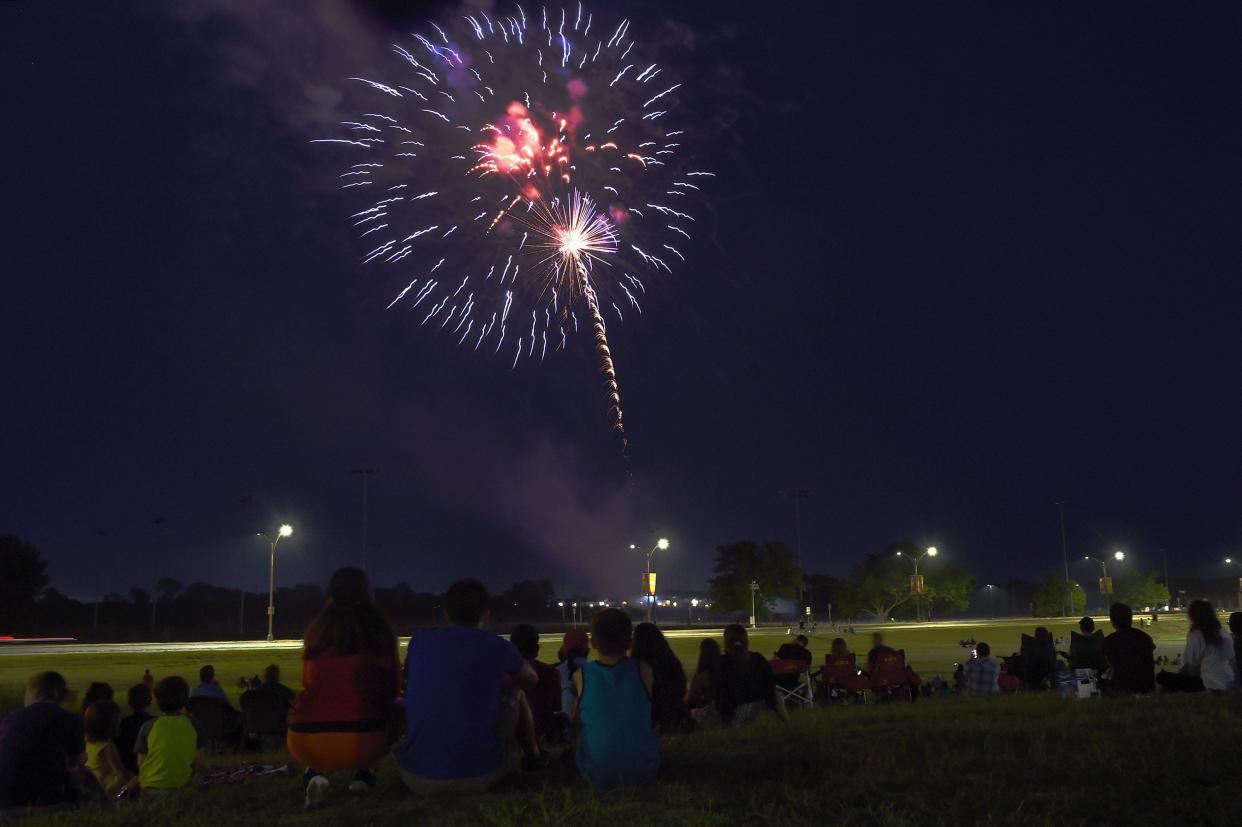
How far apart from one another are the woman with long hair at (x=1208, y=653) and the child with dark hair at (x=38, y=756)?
10.5 metres

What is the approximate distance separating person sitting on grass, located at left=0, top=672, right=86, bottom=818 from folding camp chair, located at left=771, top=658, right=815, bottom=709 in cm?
893

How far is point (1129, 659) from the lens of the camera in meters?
11.1

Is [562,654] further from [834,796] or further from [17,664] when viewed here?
[17,664]

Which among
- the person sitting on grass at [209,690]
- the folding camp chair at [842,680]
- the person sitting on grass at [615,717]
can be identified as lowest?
the folding camp chair at [842,680]

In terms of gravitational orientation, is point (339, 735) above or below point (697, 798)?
above

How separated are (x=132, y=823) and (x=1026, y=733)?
256 inches

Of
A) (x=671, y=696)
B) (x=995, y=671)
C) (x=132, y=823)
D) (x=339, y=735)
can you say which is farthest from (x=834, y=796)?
(x=995, y=671)

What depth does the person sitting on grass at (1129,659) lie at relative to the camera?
437 inches

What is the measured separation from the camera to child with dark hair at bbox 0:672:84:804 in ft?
21.6

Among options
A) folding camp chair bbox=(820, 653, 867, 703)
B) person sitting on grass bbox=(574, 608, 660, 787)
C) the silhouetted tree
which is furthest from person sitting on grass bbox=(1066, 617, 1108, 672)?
the silhouetted tree

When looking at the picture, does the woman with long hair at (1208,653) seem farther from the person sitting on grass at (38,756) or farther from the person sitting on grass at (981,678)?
the person sitting on grass at (38,756)

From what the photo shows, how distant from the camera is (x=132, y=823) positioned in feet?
19.2

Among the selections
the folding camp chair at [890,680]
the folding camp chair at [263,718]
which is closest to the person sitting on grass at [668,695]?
the folding camp chair at [263,718]

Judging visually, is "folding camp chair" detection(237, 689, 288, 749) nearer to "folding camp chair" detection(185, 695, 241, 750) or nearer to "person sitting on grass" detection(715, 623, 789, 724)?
"folding camp chair" detection(185, 695, 241, 750)
